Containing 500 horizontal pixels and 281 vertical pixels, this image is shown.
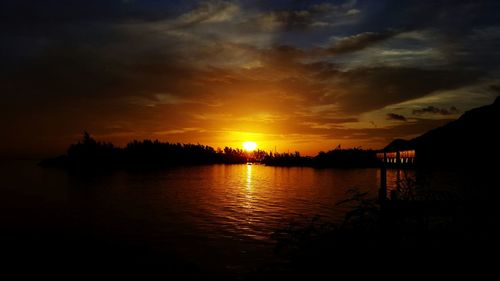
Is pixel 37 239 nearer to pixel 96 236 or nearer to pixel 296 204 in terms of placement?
pixel 96 236

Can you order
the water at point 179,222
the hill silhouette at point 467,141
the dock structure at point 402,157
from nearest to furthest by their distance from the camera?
the hill silhouette at point 467,141 → the dock structure at point 402,157 → the water at point 179,222

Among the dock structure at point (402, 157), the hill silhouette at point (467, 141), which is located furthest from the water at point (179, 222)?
the hill silhouette at point (467, 141)

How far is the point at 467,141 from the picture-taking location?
61.3ft

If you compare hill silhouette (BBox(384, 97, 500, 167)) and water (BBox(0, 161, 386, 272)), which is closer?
hill silhouette (BBox(384, 97, 500, 167))

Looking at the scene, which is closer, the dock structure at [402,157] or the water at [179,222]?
the dock structure at [402,157]

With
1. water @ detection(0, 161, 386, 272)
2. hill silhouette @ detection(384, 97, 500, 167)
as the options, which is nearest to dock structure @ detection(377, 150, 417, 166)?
hill silhouette @ detection(384, 97, 500, 167)

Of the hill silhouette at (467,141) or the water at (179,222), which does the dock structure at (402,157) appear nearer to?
the hill silhouette at (467,141)

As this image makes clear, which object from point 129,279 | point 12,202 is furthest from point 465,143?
point 12,202

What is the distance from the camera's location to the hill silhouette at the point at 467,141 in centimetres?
1775

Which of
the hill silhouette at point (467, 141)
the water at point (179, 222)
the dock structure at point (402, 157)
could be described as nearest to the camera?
the hill silhouette at point (467, 141)

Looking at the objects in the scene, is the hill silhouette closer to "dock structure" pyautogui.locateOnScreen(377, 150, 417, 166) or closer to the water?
"dock structure" pyautogui.locateOnScreen(377, 150, 417, 166)

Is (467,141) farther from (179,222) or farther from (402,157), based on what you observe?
(179,222)

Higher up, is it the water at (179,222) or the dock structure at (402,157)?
the dock structure at (402,157)

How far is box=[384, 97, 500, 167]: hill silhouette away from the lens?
1775 centimetres
